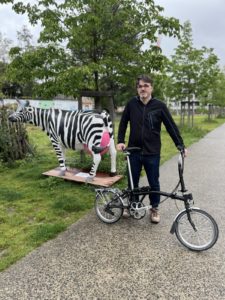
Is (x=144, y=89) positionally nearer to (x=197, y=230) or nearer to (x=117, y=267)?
(x=197, y=230)

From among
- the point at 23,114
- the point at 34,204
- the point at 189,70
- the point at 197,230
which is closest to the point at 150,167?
the point at 197,230

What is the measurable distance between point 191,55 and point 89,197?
1263cm

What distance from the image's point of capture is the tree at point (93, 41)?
6316 mm

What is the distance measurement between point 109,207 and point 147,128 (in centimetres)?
119

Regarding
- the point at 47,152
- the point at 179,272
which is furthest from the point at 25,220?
the point at 47,152

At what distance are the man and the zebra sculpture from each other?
5.27ft

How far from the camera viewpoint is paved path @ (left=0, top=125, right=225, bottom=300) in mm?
2828

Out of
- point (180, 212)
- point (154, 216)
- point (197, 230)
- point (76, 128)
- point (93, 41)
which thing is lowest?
point (154, 216)

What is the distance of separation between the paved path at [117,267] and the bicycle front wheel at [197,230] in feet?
0.32

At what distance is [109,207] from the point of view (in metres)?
4.23

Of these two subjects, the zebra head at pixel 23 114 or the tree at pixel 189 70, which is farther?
the tree at pixel 189 70

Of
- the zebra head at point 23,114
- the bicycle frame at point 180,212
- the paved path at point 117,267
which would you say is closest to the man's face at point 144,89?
the bicycle frame at point 180,212

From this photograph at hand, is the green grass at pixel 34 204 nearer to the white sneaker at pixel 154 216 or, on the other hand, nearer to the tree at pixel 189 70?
the white sneaker at pixel 154 216

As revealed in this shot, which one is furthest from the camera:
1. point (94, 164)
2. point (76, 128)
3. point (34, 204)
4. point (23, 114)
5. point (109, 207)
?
point (23, 114)
